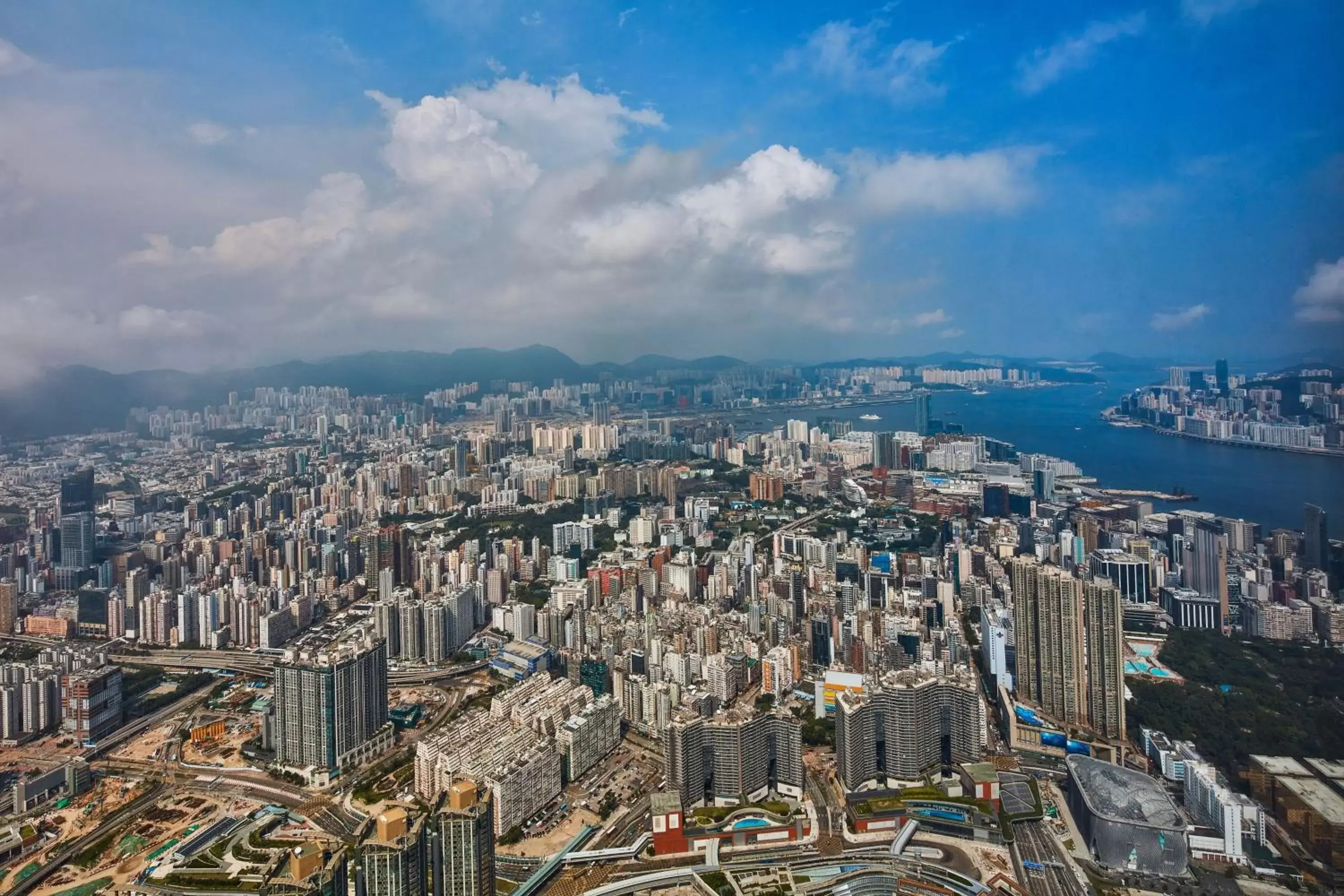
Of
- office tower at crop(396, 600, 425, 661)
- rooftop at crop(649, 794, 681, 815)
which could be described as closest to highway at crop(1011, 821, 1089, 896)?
rooftop at crop(649, 794, 681, 815)

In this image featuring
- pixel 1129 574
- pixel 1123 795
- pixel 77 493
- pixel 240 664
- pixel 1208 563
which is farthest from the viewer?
pixel 77 493

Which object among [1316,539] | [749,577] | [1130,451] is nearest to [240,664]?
[749,577]

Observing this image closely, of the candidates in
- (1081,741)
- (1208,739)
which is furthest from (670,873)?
(1208,739)

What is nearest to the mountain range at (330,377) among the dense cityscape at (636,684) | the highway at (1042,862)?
the dense cityscape at (636,684)

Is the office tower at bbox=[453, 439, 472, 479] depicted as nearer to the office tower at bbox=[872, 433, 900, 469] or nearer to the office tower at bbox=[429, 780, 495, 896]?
the office tower at bbox=[872, 433, 900, 469]

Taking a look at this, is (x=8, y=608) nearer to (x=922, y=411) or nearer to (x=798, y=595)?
(x=798, y=595)

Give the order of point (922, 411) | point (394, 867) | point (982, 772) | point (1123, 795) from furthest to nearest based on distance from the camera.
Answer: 1. point (922, 411)
2. point (982, 772)
3. point (1123, 795)
4. point (394, 867)

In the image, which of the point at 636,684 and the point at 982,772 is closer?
the point at 982,772
